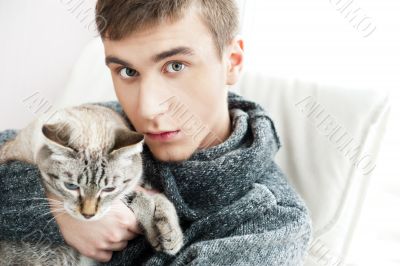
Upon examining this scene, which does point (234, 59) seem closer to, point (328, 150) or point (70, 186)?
point (328, 150)

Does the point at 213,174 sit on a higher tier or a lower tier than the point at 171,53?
lower

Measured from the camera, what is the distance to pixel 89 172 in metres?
0.91

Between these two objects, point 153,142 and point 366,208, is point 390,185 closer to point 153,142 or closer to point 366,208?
point 366,208

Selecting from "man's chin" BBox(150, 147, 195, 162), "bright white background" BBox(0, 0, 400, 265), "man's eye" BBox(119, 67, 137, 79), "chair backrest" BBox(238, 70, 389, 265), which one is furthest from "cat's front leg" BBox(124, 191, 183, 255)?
"bright white background" BBox(0, 0, 400, 265)

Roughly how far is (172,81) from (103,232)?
1.31ft

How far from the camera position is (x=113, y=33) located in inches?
37.7

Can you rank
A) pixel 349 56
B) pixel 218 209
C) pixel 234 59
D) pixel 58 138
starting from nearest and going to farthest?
1. pixel 58 138
2. pixel 218 209
3. pixel 234 59
4. pixel 349 56

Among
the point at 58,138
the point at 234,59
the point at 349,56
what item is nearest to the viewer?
the point at 58,138

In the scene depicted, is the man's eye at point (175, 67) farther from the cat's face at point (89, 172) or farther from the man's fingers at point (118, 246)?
the man's fingers at point (118, 246)

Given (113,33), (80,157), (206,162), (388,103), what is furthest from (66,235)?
(388,103)

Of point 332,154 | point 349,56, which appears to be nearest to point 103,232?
point 332,154

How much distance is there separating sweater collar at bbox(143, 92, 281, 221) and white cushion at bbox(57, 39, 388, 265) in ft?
0.67

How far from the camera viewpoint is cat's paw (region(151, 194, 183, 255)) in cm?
91

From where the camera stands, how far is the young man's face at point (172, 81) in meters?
0.93
